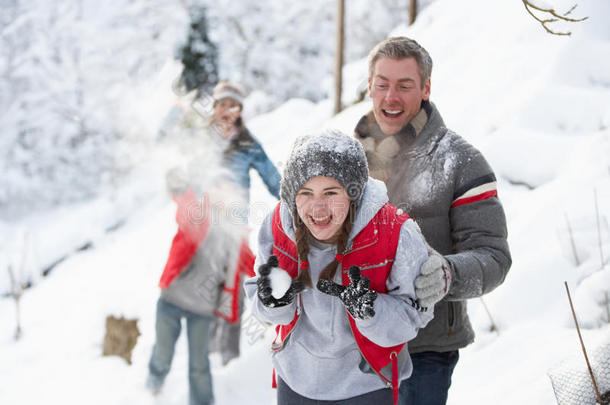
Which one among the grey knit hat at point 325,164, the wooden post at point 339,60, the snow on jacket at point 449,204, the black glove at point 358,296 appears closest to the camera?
the black glove at point 358,296

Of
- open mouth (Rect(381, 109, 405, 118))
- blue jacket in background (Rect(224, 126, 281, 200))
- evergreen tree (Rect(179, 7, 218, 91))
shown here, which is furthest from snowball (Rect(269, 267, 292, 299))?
evergreen tree (Rect(179, 7, 218, 91))

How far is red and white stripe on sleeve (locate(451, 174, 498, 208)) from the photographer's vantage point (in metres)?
1.53

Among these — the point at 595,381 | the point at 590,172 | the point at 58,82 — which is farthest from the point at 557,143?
the point at 58,82

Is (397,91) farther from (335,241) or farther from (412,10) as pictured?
(412,10)

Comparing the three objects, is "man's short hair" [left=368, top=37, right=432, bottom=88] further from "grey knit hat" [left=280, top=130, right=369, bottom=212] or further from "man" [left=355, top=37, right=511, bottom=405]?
"grey knit hat" [left=280, top=130, right=369, bottom=212]

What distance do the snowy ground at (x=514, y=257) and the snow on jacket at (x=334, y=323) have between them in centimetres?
108

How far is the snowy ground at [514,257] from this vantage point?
8.45 feet

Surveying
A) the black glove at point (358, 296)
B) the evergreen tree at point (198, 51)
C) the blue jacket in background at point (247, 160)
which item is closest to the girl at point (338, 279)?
the black glove at point (358, 296)

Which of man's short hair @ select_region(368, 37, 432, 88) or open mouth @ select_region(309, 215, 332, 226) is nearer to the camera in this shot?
open mouth @ select_region(309, 215, 332, 226)

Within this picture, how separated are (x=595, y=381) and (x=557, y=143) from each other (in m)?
2.71

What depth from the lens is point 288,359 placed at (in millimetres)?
1494

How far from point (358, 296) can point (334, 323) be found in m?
0.21

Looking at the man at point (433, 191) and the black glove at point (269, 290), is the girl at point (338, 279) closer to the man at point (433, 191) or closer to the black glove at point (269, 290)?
the black glove at point (269, 290)

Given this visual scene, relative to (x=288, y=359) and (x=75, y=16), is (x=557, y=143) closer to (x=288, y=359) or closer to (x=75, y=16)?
(x=288, y=359)
